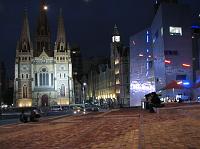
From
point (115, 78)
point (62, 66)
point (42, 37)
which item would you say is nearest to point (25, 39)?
point (42, 37)

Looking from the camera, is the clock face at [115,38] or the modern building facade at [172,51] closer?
the modern building facade at [172,51]

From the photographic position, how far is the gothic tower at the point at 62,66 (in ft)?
493

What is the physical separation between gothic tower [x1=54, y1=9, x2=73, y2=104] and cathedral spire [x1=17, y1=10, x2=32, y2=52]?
38.0 feet

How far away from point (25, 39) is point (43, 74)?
16.8 meters

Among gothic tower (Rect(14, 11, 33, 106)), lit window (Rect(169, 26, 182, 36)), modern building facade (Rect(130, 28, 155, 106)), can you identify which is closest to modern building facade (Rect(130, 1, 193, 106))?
lit window (Rect(169, 26, 182, 36))

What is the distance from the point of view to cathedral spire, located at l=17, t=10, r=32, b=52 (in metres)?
157

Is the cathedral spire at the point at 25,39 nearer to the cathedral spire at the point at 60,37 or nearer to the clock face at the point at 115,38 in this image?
the cathedral spire at the point at 60,37

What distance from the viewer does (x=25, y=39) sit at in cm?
15738

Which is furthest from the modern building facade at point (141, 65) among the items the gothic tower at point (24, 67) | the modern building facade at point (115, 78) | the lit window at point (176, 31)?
the gothic tower at point (24, 67)

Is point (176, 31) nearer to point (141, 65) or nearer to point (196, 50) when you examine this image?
point (196, 50)

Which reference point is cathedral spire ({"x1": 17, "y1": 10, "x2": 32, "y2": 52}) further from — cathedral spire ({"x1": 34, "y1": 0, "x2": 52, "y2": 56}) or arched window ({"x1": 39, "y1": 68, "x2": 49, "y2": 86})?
arched window ({"x1": 39, "y1": 68, "x2": 49, "y2": 86})

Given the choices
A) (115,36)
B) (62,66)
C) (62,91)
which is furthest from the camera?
(115,36)

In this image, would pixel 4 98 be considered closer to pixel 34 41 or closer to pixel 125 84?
pixel 34 41

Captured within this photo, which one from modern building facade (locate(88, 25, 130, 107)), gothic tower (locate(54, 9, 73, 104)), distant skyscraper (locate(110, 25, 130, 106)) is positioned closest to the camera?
distant skyscraper (locate(110, 25, 130, 106))
